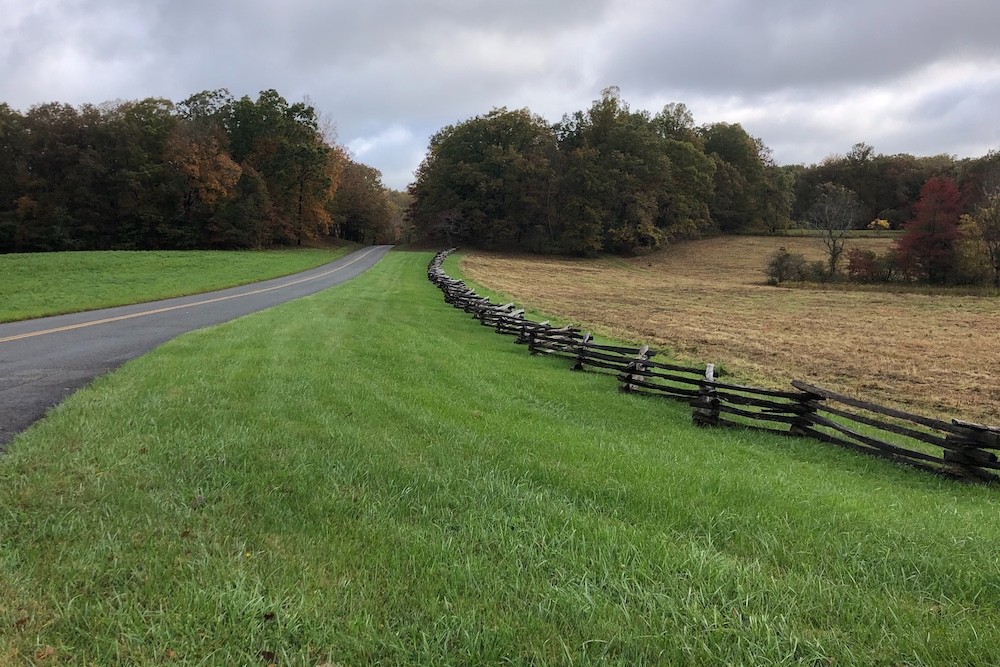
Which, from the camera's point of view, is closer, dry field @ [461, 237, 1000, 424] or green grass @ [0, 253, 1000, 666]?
green grass @ [0, 253, 1000, 666]

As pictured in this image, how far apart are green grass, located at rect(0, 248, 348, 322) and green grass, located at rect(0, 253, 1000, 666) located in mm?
13073

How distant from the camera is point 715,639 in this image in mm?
2803

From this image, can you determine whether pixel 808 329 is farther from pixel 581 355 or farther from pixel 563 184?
pixel 563 184

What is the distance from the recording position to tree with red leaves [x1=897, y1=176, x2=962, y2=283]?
4088cm

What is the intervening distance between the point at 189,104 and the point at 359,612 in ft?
236

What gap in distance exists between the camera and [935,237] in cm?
4159

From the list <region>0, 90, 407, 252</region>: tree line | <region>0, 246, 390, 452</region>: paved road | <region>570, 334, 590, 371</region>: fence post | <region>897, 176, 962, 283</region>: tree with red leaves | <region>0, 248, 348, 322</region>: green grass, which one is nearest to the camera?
<region>0, 246, 390, 452</region>: paved road

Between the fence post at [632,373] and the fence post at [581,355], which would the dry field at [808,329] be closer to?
the fence post at [632,373]

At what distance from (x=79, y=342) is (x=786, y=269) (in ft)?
159

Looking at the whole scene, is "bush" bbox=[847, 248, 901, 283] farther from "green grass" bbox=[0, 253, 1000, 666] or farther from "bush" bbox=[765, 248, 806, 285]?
"green grass" bbox=[0, 253, 1000, 666]

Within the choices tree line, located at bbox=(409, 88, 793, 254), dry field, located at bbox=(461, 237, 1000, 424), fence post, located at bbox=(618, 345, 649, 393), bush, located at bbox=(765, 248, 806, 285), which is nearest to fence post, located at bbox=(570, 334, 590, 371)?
fence post, located at bbox=(618, 345, 649, 393)

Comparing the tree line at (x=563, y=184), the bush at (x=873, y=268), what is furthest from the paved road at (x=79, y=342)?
the tree line at (x=563, y=184)

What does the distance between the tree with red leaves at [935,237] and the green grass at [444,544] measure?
44739 millimetres

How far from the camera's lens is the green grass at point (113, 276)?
1800 cm
